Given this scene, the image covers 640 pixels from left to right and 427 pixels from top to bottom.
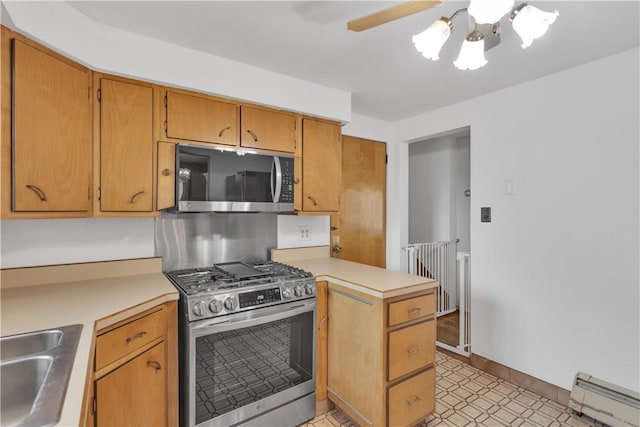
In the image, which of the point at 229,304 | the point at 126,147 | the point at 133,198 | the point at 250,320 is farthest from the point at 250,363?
the point at 126,147

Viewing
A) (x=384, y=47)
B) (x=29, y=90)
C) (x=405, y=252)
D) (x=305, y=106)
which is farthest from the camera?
(x=405, y=252)

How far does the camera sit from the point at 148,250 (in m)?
2.06

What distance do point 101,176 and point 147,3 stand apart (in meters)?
0.90

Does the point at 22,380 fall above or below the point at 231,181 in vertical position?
below

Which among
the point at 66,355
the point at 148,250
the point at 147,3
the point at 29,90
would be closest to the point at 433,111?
the point at 147,3

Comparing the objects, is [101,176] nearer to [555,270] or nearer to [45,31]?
[45,31]

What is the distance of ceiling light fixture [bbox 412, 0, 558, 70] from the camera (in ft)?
3.23

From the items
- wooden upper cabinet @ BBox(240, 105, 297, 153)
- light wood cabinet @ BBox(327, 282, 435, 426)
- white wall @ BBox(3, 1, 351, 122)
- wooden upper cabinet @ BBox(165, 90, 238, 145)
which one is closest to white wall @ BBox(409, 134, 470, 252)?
white wall @ BBox(3, 1, 351, 122)

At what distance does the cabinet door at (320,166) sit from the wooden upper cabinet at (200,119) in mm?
576

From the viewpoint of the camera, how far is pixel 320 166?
8.23 feet

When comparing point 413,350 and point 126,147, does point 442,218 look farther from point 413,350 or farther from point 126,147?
point 126,147

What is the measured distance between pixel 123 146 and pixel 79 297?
0.82 meters

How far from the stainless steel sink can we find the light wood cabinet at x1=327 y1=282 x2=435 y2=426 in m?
1.33

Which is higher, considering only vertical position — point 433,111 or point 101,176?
point 433,111
